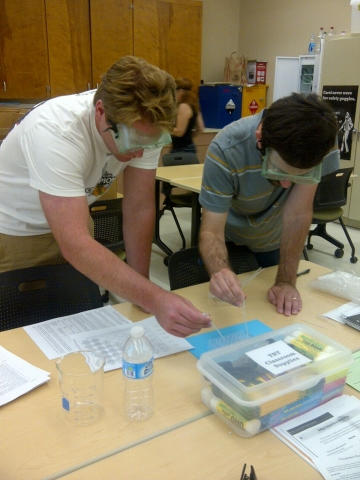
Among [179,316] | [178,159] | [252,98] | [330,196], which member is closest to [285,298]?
[179,316]

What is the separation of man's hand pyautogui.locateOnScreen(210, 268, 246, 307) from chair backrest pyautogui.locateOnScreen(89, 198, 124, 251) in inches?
51.6

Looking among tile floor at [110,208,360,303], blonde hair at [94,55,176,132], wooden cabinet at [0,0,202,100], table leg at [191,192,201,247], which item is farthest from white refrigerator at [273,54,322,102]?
blonde hair at [94,55,176,132]

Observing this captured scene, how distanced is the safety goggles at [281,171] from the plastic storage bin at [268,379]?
22.7 inches

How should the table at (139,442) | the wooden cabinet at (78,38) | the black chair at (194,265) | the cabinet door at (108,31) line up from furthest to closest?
the cabinet door at (108,31), the wooden cabinet at (78,38), the black chair at (194,265), the table at (139,442)

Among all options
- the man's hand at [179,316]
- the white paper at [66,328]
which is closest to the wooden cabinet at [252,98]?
the white paper at [66,328]

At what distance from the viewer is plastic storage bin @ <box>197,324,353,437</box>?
929mm

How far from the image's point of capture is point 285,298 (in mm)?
1509

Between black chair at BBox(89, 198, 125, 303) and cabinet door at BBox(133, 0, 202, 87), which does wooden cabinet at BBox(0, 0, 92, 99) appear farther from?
black chair at BBox(89, 198, 125, 303)

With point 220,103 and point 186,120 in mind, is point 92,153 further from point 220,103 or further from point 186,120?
point 220,103

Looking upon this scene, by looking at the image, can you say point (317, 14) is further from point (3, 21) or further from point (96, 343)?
point (96, 343)

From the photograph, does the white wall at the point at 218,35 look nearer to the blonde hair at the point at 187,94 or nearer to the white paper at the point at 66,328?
the blonde hair at the point at 187,94

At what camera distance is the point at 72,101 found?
139cm

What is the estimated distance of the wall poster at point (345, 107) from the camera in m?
4.71

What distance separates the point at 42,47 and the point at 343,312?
15.0ft
